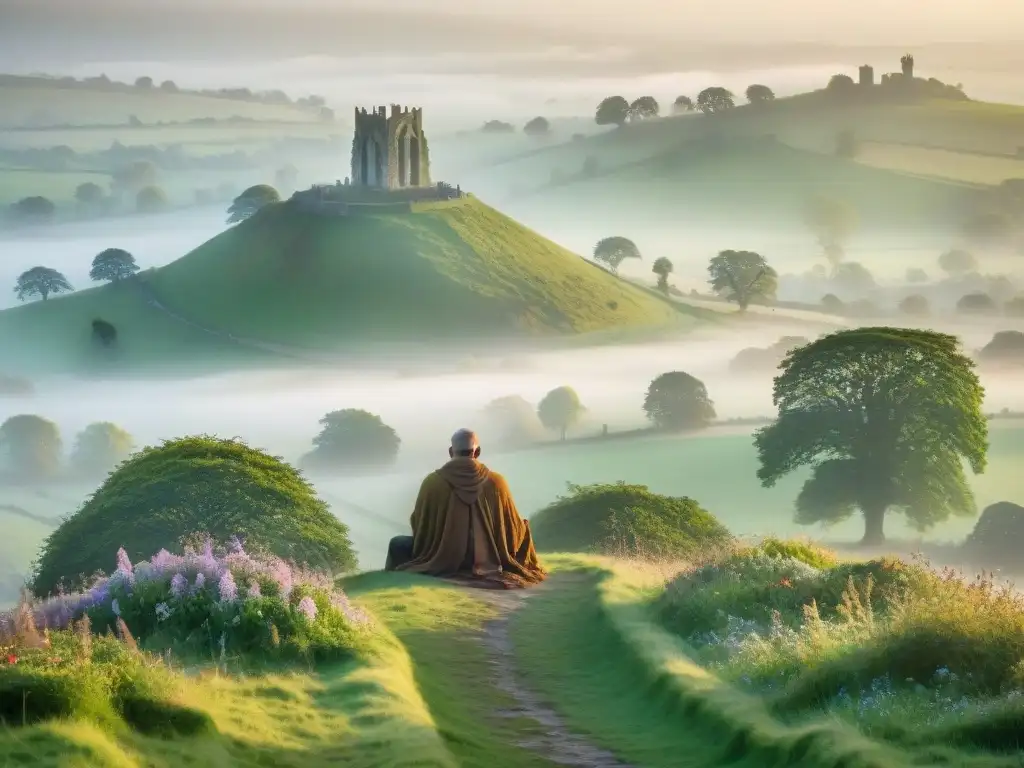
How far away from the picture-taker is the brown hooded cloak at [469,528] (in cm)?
2922

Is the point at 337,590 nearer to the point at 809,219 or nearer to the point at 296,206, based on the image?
the point at 296,206

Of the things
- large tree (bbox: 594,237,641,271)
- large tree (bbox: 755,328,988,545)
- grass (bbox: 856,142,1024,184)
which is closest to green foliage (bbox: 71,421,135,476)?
large tree (bbox: 594,237,641,271)

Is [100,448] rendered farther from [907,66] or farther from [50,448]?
[907,66]

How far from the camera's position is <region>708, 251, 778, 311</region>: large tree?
13725cm

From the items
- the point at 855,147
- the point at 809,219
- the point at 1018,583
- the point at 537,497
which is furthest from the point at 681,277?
the point at 1018,583

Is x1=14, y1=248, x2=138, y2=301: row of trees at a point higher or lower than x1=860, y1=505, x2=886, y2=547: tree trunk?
higher

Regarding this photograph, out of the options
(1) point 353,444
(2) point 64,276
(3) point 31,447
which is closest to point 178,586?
(1) point 353,444

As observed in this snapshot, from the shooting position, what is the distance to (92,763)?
15.7m

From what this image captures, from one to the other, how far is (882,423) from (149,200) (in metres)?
111

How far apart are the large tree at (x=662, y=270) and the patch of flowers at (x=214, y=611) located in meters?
125

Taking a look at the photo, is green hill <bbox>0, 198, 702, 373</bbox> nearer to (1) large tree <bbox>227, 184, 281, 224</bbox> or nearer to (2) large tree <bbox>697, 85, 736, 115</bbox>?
(1) large tree <bbox>227, 184, 281, 224</bbox>

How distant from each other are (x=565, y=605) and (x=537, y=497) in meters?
65.5

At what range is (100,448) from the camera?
11831 centimetres

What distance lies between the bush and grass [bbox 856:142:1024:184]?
90420 mm
